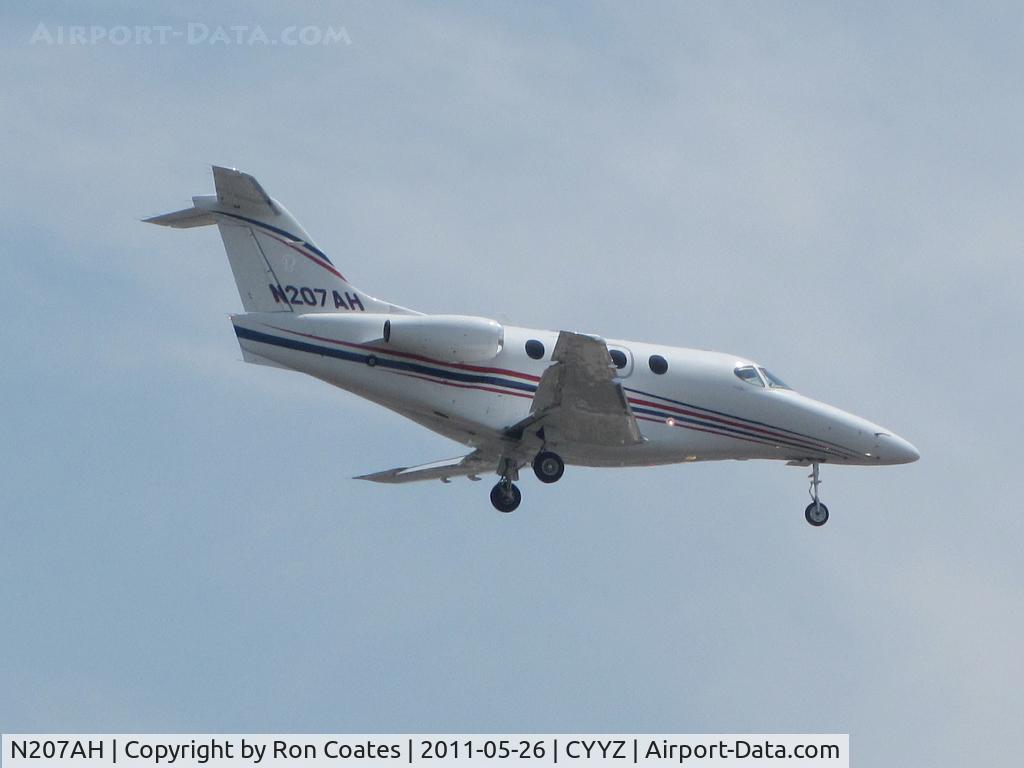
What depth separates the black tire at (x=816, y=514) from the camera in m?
32.6

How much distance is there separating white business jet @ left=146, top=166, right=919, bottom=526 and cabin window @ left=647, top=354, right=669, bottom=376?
4 cm

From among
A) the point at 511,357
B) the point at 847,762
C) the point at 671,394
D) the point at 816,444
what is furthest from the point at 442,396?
the point at 847,762

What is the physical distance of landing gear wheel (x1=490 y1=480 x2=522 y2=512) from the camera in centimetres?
3084

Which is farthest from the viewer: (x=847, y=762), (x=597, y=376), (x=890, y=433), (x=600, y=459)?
(x=890, y=433)

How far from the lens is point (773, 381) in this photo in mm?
32281

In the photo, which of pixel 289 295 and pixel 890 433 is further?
pixel 890 433

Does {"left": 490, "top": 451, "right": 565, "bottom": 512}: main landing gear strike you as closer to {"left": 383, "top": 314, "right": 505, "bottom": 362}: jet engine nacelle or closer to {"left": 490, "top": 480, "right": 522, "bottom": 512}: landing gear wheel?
{"left": 490, "top": 480, "right": 522, "bottom": 512}: landing gear wheel

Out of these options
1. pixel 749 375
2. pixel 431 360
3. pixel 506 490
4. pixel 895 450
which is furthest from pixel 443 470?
pixel 895 450

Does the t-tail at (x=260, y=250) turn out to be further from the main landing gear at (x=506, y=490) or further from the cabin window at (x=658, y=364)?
the cabin window at (x=658, y=364)

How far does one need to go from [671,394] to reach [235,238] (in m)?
7.88

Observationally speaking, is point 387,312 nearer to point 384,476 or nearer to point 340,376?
point 340,376

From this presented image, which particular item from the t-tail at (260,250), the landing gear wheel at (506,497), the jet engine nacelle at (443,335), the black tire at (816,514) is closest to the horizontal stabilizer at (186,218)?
the t-tail at (260,250)

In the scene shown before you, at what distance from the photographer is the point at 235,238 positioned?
29328 millimetres

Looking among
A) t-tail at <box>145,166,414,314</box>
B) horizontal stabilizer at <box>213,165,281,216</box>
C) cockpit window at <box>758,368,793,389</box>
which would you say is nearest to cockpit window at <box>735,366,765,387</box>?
cockpit window at <box>758,368,793,389</box>
